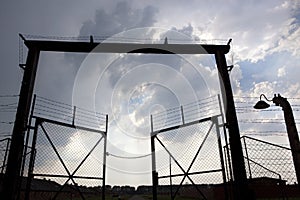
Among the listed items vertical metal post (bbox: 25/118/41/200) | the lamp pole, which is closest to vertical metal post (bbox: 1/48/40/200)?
vertical metal post (bbox: 25/118/41/200)

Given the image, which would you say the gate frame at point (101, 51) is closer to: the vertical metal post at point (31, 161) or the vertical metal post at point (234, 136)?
the vertical metal post at point (234, 136)

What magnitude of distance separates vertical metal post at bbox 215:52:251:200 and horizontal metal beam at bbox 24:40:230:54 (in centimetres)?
57

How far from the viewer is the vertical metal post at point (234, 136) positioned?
7.34 meters

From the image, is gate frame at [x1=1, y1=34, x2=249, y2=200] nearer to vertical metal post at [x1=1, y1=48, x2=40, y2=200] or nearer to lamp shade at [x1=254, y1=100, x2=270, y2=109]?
vertical metal post at [x1=1, y1=48, x2=40, y2=200]

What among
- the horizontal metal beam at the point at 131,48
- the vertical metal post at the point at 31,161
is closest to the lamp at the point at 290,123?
the horizontal metal beam at the point at 131,48

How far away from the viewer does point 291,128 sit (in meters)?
7.33

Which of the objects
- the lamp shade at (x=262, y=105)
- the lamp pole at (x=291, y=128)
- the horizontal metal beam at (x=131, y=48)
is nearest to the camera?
the lamp pole at (x=291, y=128)

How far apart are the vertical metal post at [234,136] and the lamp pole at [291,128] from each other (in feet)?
4.49

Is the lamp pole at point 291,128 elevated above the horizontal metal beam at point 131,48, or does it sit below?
below

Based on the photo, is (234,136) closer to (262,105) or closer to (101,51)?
(262,105)

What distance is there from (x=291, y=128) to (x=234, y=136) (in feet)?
5.25

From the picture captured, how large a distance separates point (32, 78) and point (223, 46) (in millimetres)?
6746

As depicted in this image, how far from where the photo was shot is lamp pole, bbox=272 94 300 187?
705 centimetres

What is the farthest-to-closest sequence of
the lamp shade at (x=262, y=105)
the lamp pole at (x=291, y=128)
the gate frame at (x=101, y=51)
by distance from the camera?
1. the lamp shade at (x=262, y=105)
2. the gate frame at (x=101, y=51)
3. the lamp pole at (x=291, y=128)
